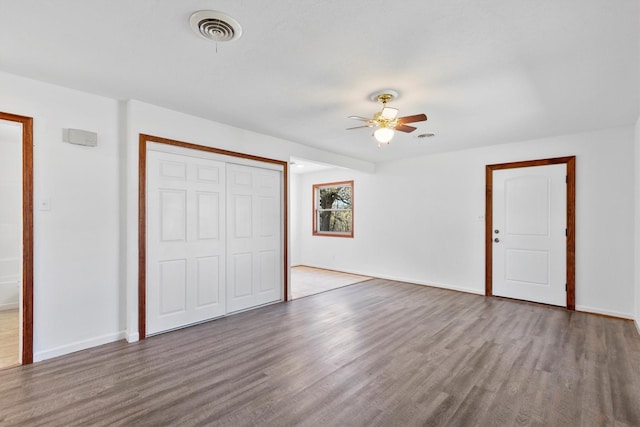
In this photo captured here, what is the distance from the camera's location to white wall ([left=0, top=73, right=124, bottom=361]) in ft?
9.07

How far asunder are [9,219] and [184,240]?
117 inches

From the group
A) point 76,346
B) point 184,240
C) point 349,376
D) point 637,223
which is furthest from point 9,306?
point 637,223

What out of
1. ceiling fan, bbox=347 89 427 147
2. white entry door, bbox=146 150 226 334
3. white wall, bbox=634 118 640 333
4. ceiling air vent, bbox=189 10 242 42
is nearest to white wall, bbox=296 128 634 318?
white wall, bbox=634 118 640 333

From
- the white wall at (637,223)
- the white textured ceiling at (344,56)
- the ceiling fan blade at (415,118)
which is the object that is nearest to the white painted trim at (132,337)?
the white textured ceiling at (344,56)

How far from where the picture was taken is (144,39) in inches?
82.7

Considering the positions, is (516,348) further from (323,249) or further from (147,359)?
(323,249)

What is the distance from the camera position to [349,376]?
8.21ft

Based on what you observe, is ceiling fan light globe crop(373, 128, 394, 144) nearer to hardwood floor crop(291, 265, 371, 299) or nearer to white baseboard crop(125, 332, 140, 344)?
hardwood floor crop(291, 265, 371, 299)

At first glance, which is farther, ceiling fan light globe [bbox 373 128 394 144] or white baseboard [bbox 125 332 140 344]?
white baseboard [bbox 125 332 140 344]

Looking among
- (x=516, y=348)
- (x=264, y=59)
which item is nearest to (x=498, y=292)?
(x=516, y=348)

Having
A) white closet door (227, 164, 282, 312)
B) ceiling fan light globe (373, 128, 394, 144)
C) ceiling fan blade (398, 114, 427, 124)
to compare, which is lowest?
Answer: white closet door (227, 164, 282, 312)

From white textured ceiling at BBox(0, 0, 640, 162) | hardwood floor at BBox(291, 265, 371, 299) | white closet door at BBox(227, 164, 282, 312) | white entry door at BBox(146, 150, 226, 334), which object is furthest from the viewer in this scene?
hardwood floor at BBox(291, 265, 371, 299)

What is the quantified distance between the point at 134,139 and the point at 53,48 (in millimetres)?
1084

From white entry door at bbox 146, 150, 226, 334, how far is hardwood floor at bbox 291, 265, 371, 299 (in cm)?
163
